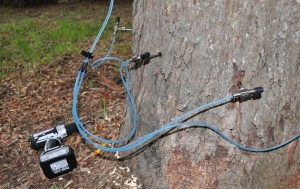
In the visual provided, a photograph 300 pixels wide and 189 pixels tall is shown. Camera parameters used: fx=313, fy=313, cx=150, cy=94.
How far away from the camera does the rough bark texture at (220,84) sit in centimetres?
132

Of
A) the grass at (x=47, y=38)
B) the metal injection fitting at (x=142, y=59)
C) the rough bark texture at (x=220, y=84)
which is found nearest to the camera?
the rough bark texture at (x=220, y=84)

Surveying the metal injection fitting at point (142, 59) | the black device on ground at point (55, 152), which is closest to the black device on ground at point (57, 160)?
the black device on ground at point (55, 152)

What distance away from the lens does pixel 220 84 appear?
1.45m

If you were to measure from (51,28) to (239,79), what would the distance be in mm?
4170

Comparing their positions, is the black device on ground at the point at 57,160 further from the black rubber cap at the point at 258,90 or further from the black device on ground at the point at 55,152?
the black rubber cap at the point at 258,90

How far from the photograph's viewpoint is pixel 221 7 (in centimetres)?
A: 130

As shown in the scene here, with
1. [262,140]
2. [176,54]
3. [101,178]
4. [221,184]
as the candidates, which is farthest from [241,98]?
[101,178]

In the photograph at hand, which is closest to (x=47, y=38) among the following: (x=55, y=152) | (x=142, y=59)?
(x=55, y=152)

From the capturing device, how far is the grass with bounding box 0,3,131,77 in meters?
3.68

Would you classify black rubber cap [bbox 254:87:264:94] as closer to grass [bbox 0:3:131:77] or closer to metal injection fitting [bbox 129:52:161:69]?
metal injection fitting [bbox 129:52:161:69]

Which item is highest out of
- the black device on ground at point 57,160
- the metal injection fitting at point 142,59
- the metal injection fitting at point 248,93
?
the metal injection fitting at point 142,59

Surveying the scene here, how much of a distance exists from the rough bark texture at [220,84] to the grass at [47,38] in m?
2.24

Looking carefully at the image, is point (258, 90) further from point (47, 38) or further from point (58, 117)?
point (47, 38)

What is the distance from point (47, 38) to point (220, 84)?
3534 mm
